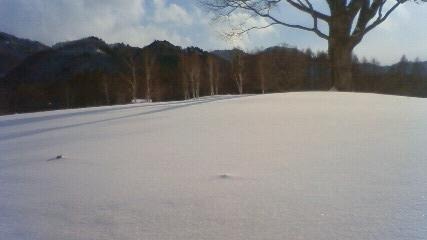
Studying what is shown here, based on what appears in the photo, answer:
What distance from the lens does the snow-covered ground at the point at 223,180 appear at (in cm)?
177

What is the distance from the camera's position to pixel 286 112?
16.2 ft

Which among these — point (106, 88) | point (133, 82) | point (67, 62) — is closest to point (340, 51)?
point (133, 82)

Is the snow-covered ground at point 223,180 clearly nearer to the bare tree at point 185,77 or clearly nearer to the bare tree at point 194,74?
the bare tree at point 194,74

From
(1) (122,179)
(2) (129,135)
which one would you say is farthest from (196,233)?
(2) (129,135)

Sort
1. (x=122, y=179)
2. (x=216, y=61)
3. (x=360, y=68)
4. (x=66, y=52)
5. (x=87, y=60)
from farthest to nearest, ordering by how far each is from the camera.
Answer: (x=66, y=52) < (x=87, y=60) < (x=360, y=68) < (x=216, y=61) < (x=122, y=179)

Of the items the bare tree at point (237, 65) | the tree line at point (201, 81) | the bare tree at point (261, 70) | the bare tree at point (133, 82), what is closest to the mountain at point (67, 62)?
the tree line at point (201, 81)

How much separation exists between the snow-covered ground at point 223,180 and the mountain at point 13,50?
4847 cm

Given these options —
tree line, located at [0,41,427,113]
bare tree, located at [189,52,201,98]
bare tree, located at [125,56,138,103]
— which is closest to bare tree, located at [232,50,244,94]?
tree line, located at [0,41,427,113]

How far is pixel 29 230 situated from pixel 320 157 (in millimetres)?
1816

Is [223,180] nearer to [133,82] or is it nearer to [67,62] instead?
[133,82]

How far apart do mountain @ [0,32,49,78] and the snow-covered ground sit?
48.5 meters

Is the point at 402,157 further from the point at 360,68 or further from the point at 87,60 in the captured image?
the point at 87,60

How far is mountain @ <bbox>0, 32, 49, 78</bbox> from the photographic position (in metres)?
50.3

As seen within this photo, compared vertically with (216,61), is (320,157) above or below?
below
